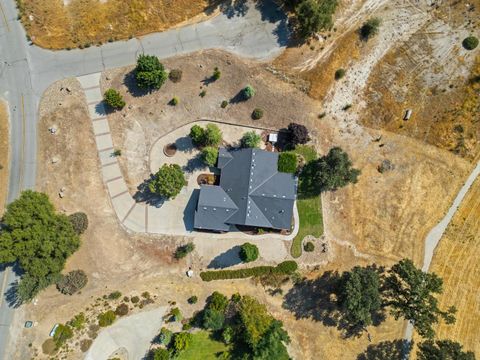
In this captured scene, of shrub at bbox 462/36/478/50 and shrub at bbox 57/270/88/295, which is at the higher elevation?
shrub at bbox 462/36/478/50

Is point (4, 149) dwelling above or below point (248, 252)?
above

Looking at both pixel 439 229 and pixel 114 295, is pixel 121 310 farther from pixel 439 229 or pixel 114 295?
pixel 439 229

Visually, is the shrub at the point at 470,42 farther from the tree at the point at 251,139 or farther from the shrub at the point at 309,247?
the shrub at the point at 309,247

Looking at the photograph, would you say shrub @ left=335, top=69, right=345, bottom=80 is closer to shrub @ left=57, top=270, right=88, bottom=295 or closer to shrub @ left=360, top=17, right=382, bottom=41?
shrub @ left=360, top=17, right=382, bottom=41

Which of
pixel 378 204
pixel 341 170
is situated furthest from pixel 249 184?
pixel 378 204

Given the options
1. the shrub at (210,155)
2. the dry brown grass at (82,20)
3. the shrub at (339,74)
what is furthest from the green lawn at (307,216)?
the dry brown grass at (82,20)

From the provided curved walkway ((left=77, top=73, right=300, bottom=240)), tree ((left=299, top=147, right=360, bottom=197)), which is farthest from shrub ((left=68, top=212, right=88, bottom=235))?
tree ((left=299, top=147, right=360, bottom=197))

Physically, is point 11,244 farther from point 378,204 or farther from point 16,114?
point 378,204

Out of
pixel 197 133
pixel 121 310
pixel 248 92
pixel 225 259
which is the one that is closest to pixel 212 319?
pixel 225 259
